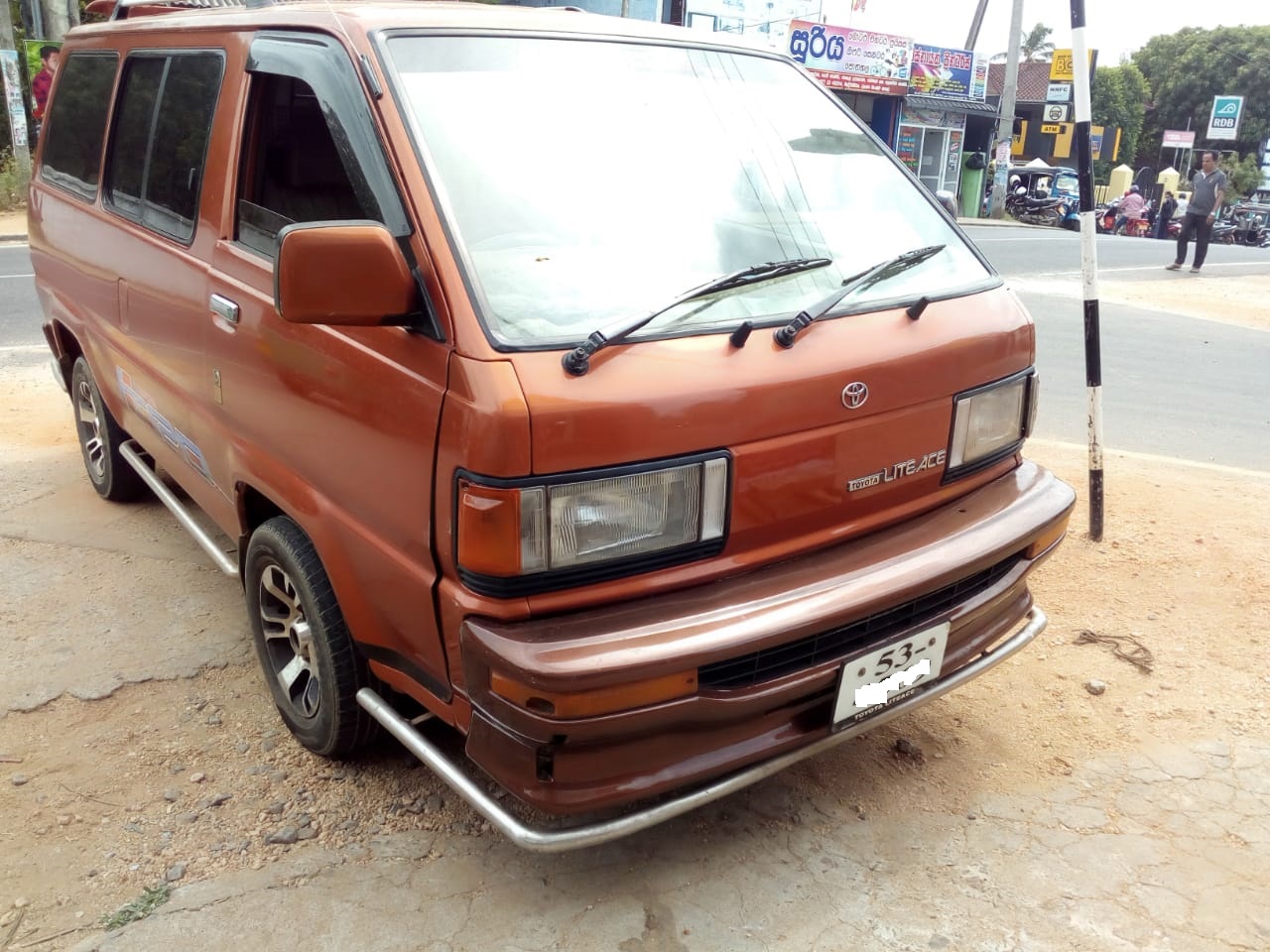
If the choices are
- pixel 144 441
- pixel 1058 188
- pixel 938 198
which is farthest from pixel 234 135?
pixel 1058 188

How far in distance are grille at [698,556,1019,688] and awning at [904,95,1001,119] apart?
96.8 feet

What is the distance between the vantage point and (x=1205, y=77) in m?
53.1

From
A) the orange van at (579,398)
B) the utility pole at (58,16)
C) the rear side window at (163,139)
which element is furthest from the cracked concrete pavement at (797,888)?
the utility pole at (58,16)

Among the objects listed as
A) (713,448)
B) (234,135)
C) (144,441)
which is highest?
(234,135)

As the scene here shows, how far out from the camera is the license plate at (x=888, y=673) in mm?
2303

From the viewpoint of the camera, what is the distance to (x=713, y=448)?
2107 millimetres

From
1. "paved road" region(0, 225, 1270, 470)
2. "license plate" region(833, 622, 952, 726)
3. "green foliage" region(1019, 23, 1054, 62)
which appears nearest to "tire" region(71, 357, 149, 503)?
"paved road" region(0, 225, 1270, 470)

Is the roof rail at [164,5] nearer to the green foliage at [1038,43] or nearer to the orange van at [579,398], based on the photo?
the orange van at [579,398]

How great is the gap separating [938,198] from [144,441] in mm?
3069

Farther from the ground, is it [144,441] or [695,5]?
[695,5]

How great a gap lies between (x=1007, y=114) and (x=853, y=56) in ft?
14.8

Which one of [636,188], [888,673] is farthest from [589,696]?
[636,188]

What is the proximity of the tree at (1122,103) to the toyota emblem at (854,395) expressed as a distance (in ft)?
169

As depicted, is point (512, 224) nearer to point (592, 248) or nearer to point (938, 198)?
point (592, 248)
